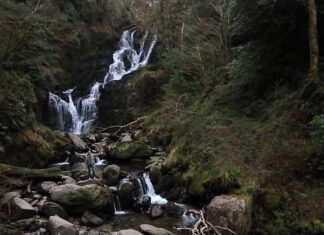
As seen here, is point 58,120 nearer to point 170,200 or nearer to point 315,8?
point 170,200

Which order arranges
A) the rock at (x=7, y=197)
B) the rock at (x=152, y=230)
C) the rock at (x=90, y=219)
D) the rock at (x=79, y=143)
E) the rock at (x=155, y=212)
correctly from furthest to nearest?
the rock at (x=79, y=143)
the rock at (x=155, y=212)
the rock at (x=90, y=219)
the rock at (x=7, y=197)
the rock at (x=152, y=230)

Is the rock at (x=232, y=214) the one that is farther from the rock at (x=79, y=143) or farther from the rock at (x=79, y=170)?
the rock at (x=79, y=143)

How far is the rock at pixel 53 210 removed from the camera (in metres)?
10.4

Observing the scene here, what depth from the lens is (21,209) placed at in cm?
1004

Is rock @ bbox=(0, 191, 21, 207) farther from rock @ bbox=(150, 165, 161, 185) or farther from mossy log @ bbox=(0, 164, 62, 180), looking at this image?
rock @ bbox=(150, 165, 161, 185)


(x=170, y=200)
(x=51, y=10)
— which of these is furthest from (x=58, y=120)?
(x=170, y=200)

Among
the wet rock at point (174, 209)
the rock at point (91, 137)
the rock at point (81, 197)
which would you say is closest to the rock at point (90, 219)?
the rock at point (81, 197)

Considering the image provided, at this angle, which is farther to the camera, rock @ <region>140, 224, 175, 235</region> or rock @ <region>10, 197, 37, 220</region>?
rock @ <region>10, 197, 37, 220</region>

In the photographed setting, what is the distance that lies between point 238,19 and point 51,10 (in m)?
13.3

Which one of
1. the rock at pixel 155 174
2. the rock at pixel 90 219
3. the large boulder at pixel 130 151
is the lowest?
the rock at pixel 90 219

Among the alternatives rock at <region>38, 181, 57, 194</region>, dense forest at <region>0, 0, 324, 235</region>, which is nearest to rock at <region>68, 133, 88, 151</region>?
dense forest at <region>0, 0, 324, 235</region>

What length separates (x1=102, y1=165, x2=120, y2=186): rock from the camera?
13.4 meters

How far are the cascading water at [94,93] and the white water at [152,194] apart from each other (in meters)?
8.85

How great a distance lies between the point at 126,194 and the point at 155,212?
1.29 m
